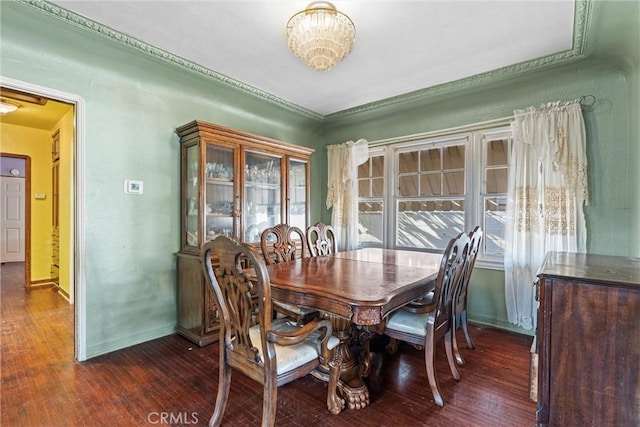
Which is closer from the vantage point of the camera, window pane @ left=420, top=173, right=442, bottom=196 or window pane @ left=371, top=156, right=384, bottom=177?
window pane @ left=420, top=173, right=442, bottom=196

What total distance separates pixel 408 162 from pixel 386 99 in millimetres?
838

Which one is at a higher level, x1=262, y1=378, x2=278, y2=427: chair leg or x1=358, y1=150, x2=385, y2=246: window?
x1=358, y1=150, x2=385, y2=246: window

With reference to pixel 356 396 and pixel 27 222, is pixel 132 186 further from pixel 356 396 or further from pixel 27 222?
pixel 27 222

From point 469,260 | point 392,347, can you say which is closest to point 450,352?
point 392,347

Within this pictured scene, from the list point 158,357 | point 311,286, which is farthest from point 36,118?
point 311,286

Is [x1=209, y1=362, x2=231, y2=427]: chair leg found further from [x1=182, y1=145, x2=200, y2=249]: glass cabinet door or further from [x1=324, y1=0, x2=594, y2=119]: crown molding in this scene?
[x1=324, y1=0, x2=594, y2=119]: crown molding

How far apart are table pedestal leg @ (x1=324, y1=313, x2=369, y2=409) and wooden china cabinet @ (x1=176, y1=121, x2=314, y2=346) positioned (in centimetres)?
133

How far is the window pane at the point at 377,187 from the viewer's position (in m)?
4.23

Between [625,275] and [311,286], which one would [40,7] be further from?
[625,275]

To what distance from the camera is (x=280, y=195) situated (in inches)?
147

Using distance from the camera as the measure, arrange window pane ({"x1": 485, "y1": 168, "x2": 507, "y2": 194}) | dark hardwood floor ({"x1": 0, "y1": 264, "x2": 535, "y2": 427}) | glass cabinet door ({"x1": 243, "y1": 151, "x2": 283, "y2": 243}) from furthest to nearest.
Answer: glass cabinet door ({"x1": 243, "y1": 151, "x2": 283, "y2": 243}) < window pane ({"x1": 485, "y1": 168, "x2": 507, "y2": 194}) < dark hardwood floor ({"x1": 0, "y1": 264, "x2": 535, "y2": 427})

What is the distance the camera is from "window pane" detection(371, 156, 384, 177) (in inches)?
167

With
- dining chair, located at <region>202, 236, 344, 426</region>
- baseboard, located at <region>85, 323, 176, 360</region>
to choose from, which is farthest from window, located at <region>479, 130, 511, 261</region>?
baseboard, located at <region>85, 323, 176, 360</region>

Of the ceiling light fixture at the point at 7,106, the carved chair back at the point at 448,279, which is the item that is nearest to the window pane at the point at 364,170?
the carved chair back at the point at 448,279
